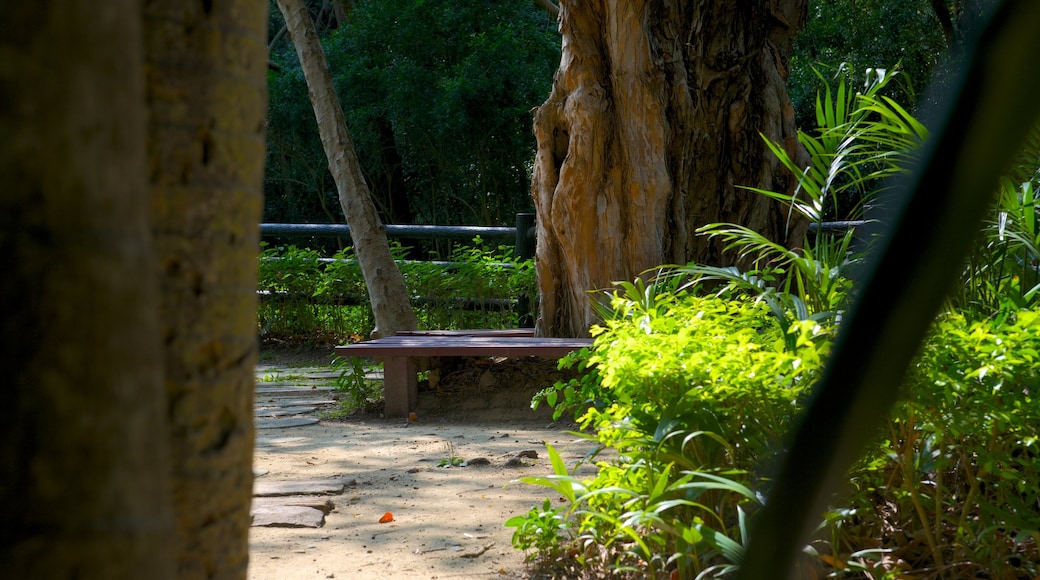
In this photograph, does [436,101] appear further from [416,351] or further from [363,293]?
[416,351]

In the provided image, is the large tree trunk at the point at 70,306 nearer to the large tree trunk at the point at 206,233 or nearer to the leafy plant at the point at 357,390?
the large tree trunk at the point at 206,233

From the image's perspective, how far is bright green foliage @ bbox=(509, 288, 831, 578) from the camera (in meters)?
2.54

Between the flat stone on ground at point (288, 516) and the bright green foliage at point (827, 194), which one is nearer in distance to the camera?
the bright green foliage at point (827, 194)

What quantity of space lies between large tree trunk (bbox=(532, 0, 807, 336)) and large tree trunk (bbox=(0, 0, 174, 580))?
219 inches

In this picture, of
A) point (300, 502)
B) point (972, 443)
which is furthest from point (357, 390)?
point (972, 443)

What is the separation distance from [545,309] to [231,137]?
580 centimetres

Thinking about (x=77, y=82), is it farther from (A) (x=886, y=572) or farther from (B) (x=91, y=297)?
(A) (x=886, y=572)

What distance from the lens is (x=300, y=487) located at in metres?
4.44

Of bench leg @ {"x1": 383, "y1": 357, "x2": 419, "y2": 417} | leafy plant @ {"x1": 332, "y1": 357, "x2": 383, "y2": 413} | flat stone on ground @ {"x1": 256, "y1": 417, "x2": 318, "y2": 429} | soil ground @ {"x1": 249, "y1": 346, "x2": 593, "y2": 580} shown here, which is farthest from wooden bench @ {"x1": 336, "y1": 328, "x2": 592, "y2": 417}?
flat stone on ground @ {"x1": 256, "y1": 417, "x2": 318, "y2": 429}

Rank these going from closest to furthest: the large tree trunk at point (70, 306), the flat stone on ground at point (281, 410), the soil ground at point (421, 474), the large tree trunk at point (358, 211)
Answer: the large tree trunk at point (70, 306), the soil ground at point (421, 474), the flat stone on ground at point (281, 410), the large tree trunk at point (358, 211)

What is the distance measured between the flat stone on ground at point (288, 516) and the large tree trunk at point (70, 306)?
359 cm

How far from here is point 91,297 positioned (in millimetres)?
421

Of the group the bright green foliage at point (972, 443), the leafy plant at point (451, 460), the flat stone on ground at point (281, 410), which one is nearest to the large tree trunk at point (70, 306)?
the bright green foliage at point (972, 443)

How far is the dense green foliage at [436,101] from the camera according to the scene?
13492mm
